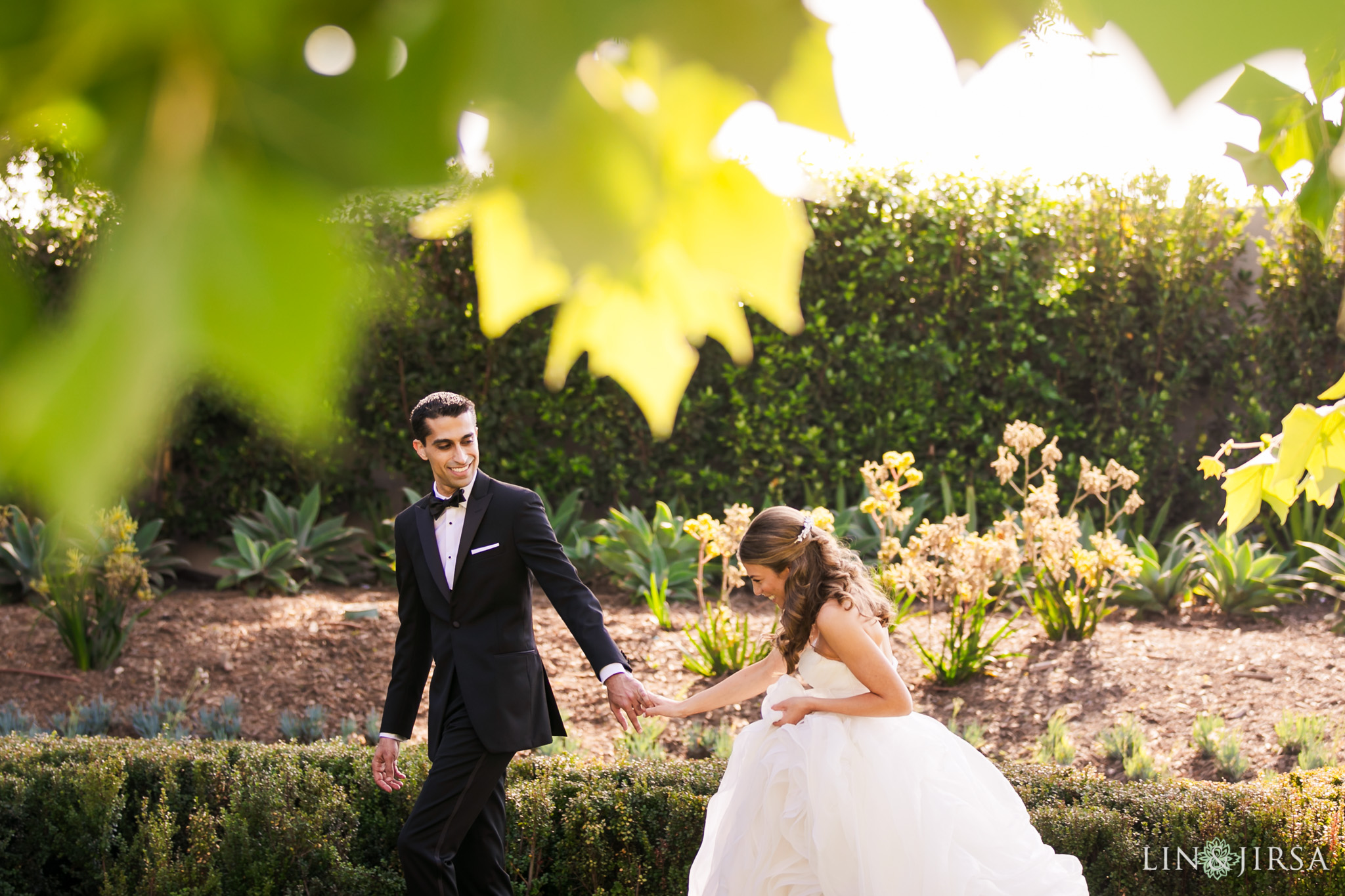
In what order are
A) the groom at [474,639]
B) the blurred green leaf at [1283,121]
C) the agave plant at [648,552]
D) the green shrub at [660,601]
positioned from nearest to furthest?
the blurred green leaf at [1283,121], the groom at [474,639], the green shrub at [660,601], the agave plant at [648,552]

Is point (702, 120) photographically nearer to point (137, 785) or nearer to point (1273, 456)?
point (1273, 456)

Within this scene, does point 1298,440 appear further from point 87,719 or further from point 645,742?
point 87,719

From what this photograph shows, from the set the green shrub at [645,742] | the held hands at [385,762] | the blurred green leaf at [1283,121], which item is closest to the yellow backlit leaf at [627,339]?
the blurred green leaf at [1283,121]

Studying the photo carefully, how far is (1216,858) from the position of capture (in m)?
3.21

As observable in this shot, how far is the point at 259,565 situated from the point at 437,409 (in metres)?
4.12

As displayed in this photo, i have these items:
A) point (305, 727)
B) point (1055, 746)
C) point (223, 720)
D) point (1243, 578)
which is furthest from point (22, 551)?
point (1243, 578)

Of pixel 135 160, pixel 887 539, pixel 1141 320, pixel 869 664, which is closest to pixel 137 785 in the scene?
pixel 869 664

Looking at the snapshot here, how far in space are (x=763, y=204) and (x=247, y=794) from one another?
353 centimetres

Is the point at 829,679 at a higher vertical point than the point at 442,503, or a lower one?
lower

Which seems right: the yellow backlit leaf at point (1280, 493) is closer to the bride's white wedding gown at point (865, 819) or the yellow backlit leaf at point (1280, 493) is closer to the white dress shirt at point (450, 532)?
the bride's white wedding gown at point (865, 819)

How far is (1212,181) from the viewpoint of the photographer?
6.67 meters

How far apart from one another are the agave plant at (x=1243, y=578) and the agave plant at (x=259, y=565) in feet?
18.6

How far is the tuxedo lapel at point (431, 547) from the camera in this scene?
2980 millimetres

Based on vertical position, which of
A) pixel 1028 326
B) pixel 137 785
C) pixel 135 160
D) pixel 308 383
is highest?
pixel 1028 326
